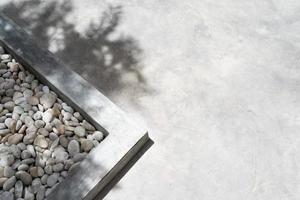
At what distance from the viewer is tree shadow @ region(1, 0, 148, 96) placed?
101 inches

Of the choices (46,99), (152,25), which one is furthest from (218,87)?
(46,99)

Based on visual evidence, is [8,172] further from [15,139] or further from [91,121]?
[91,121]

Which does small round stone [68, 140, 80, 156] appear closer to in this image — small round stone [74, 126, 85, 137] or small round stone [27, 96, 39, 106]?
small round stone [74, 126, 85, 137]

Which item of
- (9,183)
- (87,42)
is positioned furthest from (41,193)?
(87,42)

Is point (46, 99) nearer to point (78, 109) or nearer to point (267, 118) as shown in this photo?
point (78, 109)

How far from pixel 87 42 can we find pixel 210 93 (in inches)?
41.8

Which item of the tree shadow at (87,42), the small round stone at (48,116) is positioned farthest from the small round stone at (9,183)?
the tree shadow at (87,42)

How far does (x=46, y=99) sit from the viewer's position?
91.9 inches

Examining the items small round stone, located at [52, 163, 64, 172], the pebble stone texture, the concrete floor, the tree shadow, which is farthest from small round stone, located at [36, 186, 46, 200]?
the tree shadow

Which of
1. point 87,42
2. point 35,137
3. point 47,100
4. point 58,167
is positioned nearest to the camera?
point 58,167

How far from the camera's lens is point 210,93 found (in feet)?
8.09

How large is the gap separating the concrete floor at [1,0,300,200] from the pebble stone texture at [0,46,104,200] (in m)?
0.33

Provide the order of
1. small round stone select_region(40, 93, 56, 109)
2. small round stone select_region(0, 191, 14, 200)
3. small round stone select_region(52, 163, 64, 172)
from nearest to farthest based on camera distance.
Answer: small round stone select_region(0, 191, 14, 200)
small round stone select_region(52, 163, 64, 172)
small round stone select_region(40, 93, 56, 109)

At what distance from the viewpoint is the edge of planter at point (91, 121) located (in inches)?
77.4
